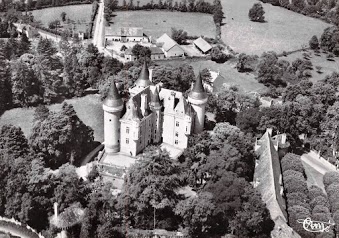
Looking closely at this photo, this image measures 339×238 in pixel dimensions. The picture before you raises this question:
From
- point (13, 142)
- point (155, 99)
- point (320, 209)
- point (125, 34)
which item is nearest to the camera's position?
point (320, 209)

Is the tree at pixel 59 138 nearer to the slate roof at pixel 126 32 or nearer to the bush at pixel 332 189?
the bush at pixel 332 189

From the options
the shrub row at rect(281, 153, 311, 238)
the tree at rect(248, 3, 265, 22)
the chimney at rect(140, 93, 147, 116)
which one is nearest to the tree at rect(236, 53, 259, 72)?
the tree at rect(248, 3, 265, 22)

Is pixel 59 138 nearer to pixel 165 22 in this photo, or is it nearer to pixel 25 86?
pixel 25 86

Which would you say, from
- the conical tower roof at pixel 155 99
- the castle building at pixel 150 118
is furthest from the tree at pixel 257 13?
the conical tower roof at pixel 155 99

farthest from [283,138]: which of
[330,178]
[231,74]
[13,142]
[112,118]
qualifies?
[13,142]

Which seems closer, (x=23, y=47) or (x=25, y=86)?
(x=25, y=86)

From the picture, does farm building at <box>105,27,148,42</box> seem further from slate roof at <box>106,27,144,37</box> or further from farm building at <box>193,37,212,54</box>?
farm building at <box>193,37,212,54</box>

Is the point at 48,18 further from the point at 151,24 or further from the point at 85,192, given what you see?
the point at 85,192
